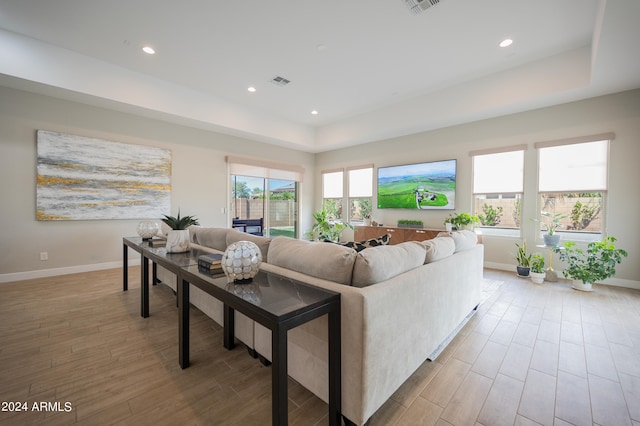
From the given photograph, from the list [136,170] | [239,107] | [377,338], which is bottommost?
[377,338]

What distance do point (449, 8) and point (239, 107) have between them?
13.1 ft

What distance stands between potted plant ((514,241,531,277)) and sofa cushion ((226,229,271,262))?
166 inches

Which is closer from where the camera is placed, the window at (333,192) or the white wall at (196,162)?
the white wall at (196,162)

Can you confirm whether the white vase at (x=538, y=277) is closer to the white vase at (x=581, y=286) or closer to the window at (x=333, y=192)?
the white vase at (x=581, y=286)

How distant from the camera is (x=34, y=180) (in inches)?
143

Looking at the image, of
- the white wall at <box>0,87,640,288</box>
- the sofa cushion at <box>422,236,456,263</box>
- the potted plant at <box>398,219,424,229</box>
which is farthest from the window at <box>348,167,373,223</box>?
the sofa cushion at <box>422,236,456,263</box>

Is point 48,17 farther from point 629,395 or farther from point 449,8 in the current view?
point 629,395

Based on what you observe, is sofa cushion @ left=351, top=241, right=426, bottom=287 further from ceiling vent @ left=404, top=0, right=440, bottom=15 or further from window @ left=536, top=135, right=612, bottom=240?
window @ left=536, top=135, right=612, bottom=240

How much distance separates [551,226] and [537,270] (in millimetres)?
870

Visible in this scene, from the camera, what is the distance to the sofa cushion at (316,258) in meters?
1.34

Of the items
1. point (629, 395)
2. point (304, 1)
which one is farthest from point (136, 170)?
point (629, 395)

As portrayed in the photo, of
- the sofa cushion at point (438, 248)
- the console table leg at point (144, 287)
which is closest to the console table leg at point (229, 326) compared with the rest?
the console table leg at point (144, 287)

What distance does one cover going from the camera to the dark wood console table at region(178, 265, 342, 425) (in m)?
0.96

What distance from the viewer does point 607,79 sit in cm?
320
